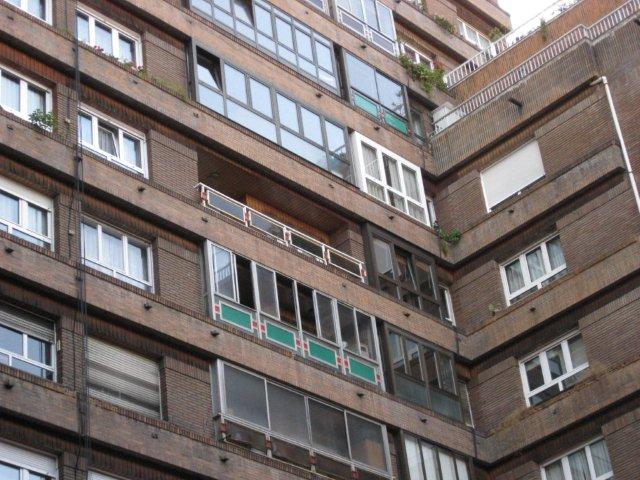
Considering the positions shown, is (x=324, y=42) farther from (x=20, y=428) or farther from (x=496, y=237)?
(x=20, y=428)

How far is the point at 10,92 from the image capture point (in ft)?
99.2

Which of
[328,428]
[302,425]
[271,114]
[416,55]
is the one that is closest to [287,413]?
[302,425]

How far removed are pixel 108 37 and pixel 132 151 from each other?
11.0ft

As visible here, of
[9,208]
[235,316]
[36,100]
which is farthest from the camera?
[235,316]

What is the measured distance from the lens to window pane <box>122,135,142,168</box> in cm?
3176

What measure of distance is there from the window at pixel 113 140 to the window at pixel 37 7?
2.51 metres

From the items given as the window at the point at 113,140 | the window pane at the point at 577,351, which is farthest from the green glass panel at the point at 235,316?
the window pane at the point at 577,351

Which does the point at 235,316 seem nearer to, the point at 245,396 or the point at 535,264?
the point at 245,396

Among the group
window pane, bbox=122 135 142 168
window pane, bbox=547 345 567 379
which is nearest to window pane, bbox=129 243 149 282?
window pane, bbox=122 135 142 168

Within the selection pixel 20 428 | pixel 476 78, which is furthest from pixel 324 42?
pixel 20 428

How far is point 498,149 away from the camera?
38.3m

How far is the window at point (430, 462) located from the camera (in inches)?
1271

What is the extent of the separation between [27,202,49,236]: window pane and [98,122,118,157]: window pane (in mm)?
Answer: 2973

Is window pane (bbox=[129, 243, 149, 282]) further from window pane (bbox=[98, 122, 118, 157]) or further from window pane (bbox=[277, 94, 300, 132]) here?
window pane (bbox=[277, 94, 300, 132])
